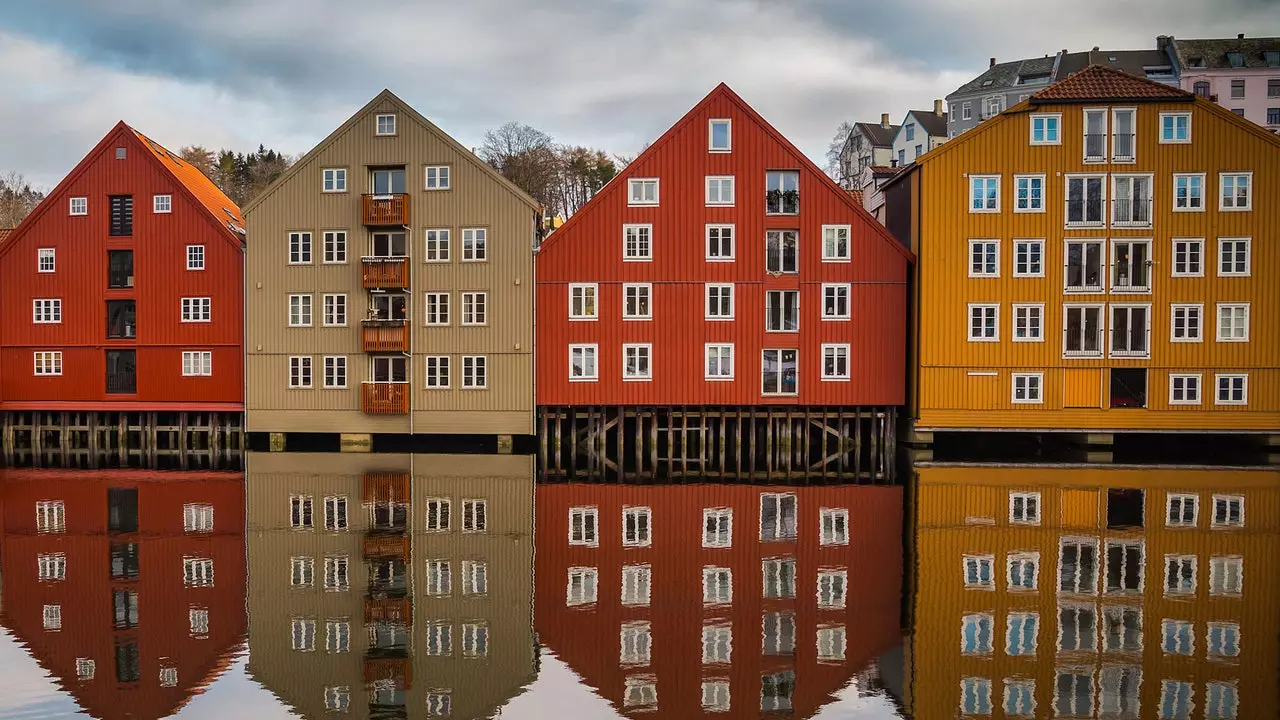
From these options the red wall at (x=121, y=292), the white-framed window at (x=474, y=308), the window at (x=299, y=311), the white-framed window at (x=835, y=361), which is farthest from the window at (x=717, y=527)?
the red wall at (x=121, y=292)

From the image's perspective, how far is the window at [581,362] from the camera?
3506 cm

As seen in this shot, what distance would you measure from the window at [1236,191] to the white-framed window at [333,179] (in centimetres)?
3193

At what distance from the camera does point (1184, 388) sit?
113 ft

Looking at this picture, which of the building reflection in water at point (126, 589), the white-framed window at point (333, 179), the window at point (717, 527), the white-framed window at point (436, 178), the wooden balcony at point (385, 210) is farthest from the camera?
the white-framed window at point (333, 179)

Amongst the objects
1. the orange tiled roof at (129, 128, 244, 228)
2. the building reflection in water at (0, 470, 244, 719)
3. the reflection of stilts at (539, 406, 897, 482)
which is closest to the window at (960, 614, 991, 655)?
the building reflection in water at (0, 470, 244, 719)

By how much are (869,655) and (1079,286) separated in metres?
26.4

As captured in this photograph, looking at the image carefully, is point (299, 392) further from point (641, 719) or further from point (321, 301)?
point (641, 719)

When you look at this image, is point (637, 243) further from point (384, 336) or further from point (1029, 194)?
point (1029, 194)

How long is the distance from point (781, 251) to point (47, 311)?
96.4ft

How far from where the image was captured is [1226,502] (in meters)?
23.6

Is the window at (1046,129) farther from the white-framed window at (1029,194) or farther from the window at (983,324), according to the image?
the window at (983,324)

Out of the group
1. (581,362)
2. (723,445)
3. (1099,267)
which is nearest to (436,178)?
(581,362)

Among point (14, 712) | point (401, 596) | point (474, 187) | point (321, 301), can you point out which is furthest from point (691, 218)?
point (14, 712)

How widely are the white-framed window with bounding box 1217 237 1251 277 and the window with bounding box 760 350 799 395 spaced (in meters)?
15.5
